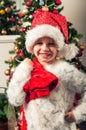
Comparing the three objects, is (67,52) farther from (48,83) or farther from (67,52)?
(48,83)

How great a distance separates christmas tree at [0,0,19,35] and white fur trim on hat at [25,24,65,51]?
1.52m

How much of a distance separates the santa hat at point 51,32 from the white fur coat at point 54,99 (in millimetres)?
79

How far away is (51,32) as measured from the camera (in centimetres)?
144

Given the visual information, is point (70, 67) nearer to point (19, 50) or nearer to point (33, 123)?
point (33, 123)

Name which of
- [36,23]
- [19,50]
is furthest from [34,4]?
[36,23]

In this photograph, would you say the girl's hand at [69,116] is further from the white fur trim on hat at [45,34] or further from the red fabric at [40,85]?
the white fur trim on hat at [45,34]

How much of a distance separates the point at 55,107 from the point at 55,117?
5 centimetres

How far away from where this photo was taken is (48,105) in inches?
53.7

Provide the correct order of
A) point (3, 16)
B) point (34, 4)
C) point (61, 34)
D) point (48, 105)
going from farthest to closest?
point (3, 16)
point (34, 4)
point (61, 34)
point (48, 105)

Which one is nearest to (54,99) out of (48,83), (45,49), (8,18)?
(48,83)

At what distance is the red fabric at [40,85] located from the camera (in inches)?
53.2

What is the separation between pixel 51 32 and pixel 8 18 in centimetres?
169

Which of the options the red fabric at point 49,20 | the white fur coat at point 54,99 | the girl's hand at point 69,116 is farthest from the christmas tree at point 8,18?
the girl's hand at point 69,116

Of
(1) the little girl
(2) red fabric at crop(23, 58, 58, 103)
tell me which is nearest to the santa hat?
(1) the little girl
